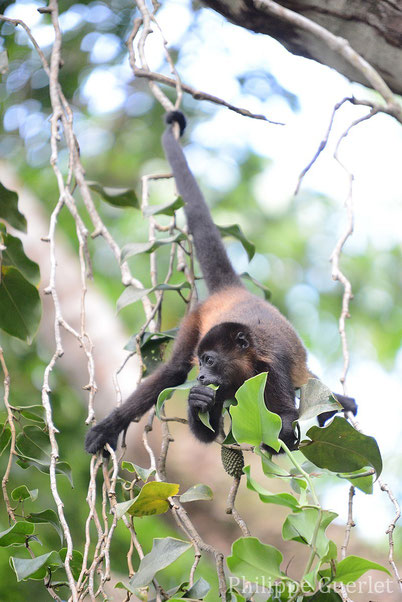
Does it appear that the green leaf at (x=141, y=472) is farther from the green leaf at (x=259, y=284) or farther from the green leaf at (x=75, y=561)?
the green leaf at (x=259, y=284)

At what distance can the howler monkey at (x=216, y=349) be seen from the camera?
8.75 feet

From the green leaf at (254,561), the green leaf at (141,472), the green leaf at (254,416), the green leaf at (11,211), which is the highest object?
the green leaf at (254,416)

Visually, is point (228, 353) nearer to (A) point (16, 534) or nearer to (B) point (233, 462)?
(B) point (233, 462)

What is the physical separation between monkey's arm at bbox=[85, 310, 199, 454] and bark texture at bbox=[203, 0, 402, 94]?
4.13ft

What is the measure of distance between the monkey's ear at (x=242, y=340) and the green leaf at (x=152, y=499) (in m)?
1.21

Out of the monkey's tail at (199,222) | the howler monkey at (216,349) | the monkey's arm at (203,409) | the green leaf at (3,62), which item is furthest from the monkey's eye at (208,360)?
the green leaf at (3,62)

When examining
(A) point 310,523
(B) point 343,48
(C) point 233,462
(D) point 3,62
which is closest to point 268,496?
(A) point 310,523

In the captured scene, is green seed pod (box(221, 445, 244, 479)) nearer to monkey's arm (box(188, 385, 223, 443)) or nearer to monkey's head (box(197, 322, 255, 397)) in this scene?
monkey's arm (box(188, 385, 223, 443))

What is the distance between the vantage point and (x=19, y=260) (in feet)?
8.70

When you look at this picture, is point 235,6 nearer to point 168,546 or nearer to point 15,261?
point 15,261

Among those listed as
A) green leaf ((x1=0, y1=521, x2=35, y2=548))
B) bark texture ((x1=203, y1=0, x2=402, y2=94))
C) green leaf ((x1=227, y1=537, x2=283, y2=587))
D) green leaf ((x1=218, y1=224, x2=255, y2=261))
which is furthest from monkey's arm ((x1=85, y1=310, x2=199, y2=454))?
bark texture ((x1=203, y1=0, x2=402, y2=94))

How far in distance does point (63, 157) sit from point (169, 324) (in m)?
1.89

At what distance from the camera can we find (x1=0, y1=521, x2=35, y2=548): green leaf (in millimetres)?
1709

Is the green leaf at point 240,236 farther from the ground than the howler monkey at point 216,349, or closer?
farther from the ground
